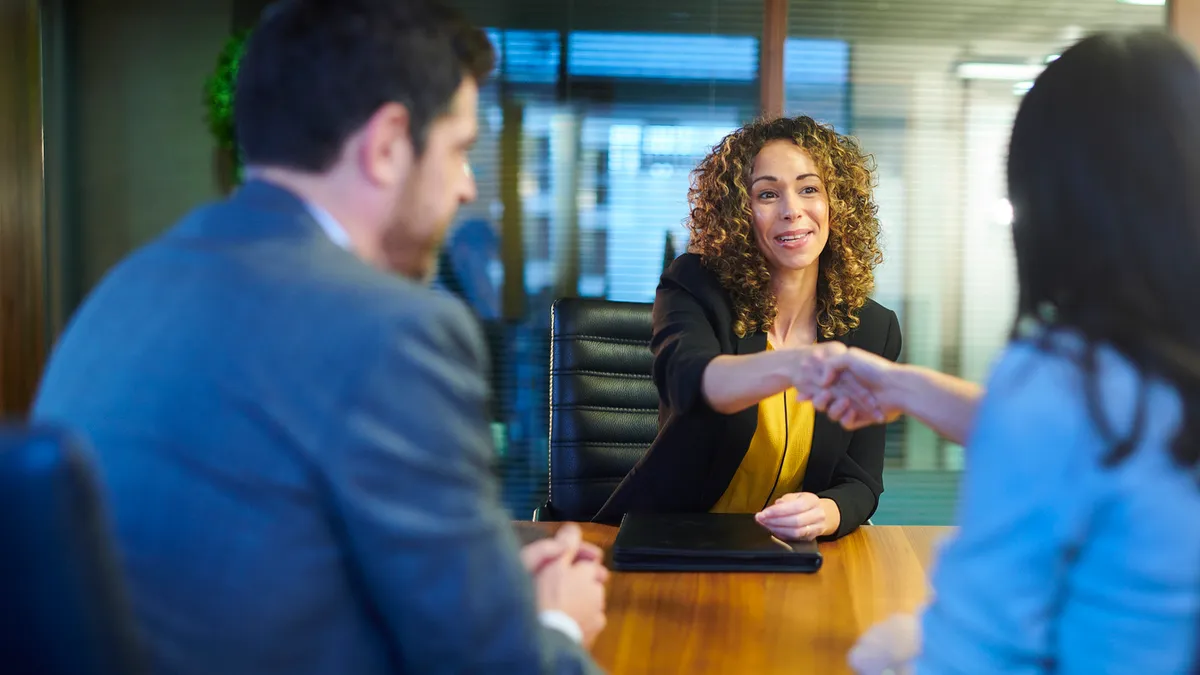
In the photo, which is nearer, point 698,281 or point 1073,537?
point 1073,537

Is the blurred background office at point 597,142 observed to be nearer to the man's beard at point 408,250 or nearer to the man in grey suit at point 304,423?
the man's beard at point 408,250

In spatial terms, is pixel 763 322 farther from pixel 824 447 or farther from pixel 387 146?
pixel 387 146

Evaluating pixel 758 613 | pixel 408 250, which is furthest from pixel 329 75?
pixel 758 613

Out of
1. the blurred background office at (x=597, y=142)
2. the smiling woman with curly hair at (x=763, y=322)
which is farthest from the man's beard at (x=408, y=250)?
the blurred background office at (x=597, y=142)

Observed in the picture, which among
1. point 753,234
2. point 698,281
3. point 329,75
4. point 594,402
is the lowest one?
point 594,402

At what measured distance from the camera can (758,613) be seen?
4.32 feet

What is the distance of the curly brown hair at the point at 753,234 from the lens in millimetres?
2141

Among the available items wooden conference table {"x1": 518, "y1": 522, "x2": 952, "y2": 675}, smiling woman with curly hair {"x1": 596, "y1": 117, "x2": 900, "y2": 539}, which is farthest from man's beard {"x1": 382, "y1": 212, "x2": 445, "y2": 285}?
smiling woman with curly hair {"x1": 596, "y1": 117, "x2": 900, "y2": 539}

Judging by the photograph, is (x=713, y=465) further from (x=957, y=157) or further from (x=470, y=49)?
(x=957, y=157)

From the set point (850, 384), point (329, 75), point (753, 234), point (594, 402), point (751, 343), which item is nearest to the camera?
point (329, 75)

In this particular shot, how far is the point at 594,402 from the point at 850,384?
959 mm

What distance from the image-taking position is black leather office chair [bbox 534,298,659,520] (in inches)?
92.0

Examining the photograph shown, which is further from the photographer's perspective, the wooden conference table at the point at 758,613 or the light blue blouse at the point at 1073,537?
the wooden conference table at the point at 758,613

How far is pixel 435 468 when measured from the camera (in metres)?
0.79
